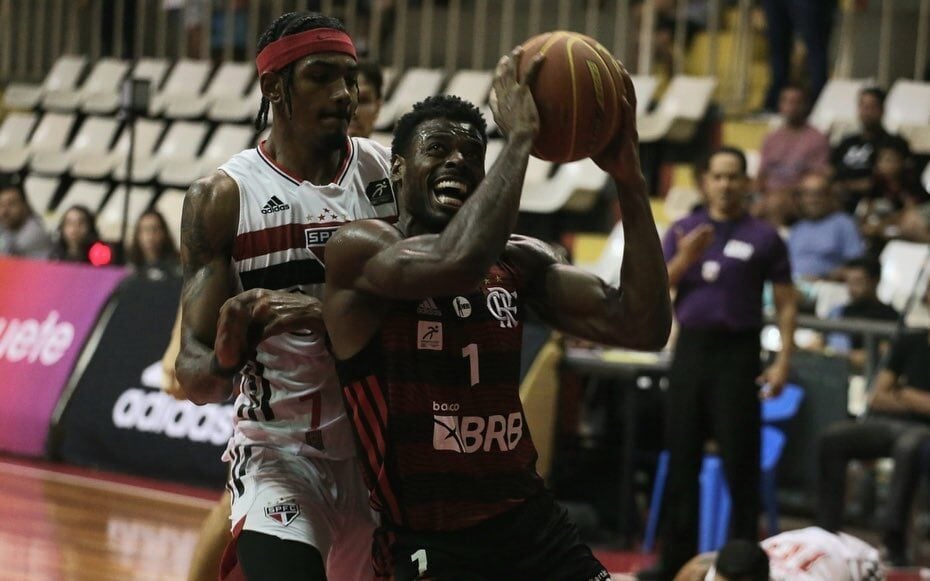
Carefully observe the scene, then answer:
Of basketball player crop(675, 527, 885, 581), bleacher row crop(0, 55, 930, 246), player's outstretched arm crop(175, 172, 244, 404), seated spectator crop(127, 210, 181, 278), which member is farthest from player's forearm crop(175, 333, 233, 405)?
bleacher row crop(0, 55, 930, 246)

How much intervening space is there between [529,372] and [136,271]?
133 inches

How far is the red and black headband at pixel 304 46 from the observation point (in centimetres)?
407

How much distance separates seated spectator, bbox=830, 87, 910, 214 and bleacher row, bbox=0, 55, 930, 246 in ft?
2.31

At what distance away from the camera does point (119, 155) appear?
16281mm

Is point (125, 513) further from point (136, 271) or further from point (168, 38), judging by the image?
point (168, 38)

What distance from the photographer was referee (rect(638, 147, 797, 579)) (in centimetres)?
749

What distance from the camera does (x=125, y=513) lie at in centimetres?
870

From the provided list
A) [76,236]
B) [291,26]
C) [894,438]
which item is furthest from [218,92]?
[291,26]

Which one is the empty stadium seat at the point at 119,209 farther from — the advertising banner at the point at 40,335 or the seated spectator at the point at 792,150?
the seated spectator at the point at 792,150

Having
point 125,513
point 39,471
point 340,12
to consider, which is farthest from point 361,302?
point 340,12

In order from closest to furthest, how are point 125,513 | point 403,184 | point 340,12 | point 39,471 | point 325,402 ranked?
point 403,184, point 325,402, point 125,513, point 39,471, point 340,12

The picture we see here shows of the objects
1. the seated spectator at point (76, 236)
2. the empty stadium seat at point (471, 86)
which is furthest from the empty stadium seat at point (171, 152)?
the seated spectator at point (76, 236)

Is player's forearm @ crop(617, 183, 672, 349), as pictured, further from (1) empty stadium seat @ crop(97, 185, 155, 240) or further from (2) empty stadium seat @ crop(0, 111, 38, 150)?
(2) empty stadium seat @ crop(0, 111, 38, 150)

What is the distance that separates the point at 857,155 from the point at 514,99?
28.1ft
